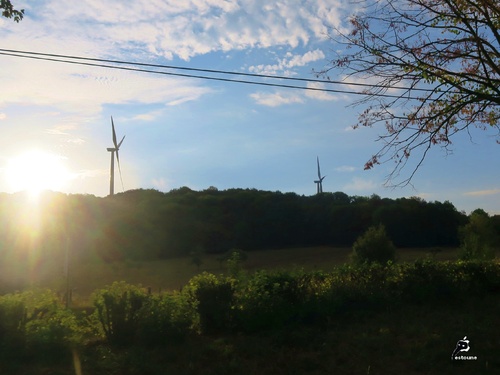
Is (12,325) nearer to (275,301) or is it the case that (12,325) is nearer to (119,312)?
(119,312)

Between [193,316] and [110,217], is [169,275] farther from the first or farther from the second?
[193,316]

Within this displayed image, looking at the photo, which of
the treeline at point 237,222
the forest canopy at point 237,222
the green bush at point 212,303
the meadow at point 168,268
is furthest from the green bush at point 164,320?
the treeline at point 237,222

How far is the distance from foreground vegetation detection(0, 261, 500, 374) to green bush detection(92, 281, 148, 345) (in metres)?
0.02

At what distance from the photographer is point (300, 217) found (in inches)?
3031

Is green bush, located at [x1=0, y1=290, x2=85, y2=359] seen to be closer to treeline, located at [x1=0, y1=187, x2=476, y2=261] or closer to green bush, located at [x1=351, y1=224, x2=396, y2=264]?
green bush, located at [x1=351, y1=224, x2=396, y2=264]

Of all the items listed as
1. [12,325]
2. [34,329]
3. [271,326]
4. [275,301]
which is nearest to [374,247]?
[275,301]

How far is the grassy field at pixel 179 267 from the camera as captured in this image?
1464 inches

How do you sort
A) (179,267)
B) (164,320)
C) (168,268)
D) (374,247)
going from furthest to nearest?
(179,267) < (168,268) < (374,247) < (164,320)

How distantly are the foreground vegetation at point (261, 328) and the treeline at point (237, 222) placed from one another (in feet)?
162

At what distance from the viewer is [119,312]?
1059 centimetres

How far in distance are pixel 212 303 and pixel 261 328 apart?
116 centimetres

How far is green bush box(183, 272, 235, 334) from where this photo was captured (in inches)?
446

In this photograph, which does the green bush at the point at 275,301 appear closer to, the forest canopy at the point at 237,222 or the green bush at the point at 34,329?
the green bush at the point at 34,329

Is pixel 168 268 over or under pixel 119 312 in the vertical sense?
over
